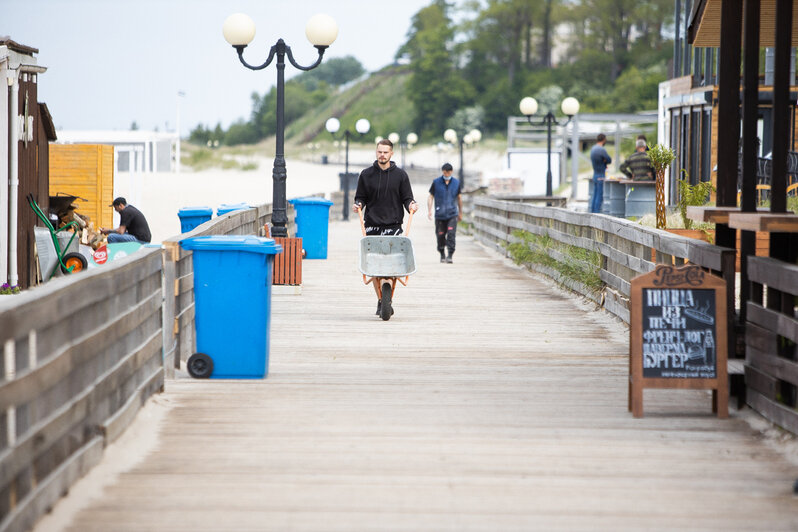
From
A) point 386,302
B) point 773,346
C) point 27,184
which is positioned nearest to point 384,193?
point 386,302

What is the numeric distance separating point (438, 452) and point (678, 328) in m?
1.74

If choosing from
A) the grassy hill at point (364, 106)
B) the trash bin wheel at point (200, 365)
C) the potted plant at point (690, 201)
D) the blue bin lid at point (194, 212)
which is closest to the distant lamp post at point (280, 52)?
the blue bin lid at point (194, 212)

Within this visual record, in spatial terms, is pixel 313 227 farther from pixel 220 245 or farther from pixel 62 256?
pixel 220 245

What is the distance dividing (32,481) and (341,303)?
891 cm

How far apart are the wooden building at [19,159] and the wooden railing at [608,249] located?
7.39 m

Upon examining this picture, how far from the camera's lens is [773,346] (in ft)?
20.7

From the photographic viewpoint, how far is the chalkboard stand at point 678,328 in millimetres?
6594

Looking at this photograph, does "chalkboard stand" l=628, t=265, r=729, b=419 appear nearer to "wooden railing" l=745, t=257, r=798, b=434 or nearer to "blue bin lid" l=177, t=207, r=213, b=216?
"wooden railing" l=745, t=257, r=798, b=434

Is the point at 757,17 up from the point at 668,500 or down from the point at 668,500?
up

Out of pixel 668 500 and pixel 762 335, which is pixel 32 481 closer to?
pixel 668 500

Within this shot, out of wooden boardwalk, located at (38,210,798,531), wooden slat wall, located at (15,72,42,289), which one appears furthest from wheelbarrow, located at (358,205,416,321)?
wooden slat wall, located at (15,72,42,289)

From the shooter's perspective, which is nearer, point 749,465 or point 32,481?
point 32,481

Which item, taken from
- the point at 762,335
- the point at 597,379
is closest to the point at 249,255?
the point at 597,379

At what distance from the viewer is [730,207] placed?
8055 millimetres
